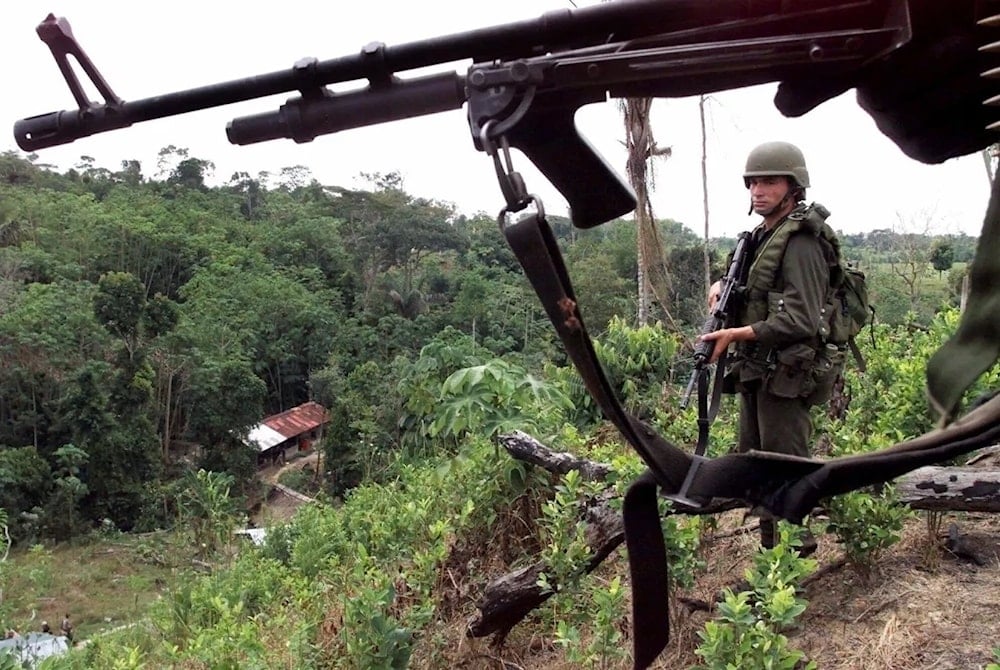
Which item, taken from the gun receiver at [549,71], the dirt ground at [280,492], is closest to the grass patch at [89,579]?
the dirt ground at [280,492]

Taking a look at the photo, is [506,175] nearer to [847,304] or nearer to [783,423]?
[783,423]

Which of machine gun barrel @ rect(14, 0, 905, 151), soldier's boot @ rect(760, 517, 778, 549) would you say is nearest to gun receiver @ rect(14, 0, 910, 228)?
machine gun barrel @ rect(14, 0, 905, 151)

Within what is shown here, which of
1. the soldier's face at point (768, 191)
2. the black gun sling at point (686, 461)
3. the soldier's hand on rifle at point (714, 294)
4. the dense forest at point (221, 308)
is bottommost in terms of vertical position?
the dense forest at point (221, 308)

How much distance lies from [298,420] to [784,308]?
32367 mm

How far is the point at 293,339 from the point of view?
117 feet

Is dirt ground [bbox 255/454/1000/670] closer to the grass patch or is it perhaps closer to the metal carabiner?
the metal carabiner

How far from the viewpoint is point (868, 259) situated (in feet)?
84.1

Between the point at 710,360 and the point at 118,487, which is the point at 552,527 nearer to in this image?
the point at 710,360

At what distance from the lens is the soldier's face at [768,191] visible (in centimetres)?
301

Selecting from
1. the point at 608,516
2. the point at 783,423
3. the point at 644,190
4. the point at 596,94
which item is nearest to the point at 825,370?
the point at 783,423

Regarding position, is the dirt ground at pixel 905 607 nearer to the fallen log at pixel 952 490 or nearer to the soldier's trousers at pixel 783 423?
the fallen log at pixel 952 490

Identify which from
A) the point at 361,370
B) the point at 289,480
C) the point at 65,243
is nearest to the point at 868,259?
the point at 361,370

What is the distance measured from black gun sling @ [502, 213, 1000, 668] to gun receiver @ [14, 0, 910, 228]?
0.10m

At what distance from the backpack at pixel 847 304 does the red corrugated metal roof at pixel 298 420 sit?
30.4 m
